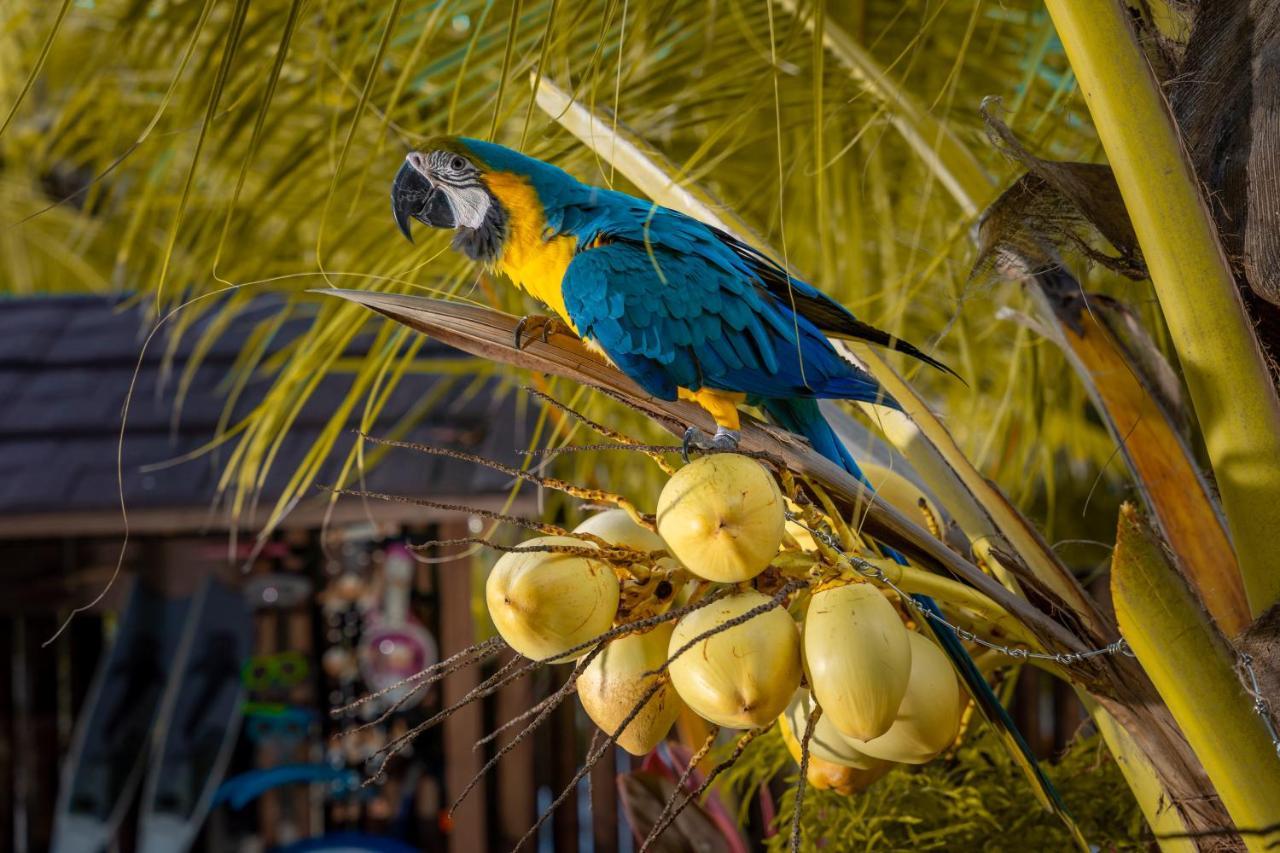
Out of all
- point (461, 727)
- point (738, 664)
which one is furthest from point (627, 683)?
point (461, 727)

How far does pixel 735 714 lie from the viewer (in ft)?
1.26

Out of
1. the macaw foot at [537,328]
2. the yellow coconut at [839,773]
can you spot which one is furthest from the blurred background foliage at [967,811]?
the macaw foot at [537,328]

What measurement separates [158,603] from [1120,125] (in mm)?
2153

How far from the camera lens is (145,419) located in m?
1.73

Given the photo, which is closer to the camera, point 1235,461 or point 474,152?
point 1235,461

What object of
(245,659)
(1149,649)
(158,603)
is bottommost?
(1149,649)

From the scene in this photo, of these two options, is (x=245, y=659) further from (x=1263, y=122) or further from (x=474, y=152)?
(x=1263, y=122)

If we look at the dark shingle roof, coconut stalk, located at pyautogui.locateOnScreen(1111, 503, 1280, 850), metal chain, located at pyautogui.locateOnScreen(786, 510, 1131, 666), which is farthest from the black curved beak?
the dark shingle roof

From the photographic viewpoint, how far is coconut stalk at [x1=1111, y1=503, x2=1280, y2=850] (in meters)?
0.40

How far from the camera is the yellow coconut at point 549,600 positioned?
0.38 m

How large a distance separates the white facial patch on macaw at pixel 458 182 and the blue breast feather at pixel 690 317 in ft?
0.06

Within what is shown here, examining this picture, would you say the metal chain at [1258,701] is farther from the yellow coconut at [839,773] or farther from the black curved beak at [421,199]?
the black curved beak at [421,199]

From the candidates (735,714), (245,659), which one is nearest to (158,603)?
(245,659)

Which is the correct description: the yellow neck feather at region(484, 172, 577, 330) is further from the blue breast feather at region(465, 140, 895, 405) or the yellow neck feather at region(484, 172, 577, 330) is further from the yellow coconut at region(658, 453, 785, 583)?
the yellow coconut at region(658, 453, 785, 583)
